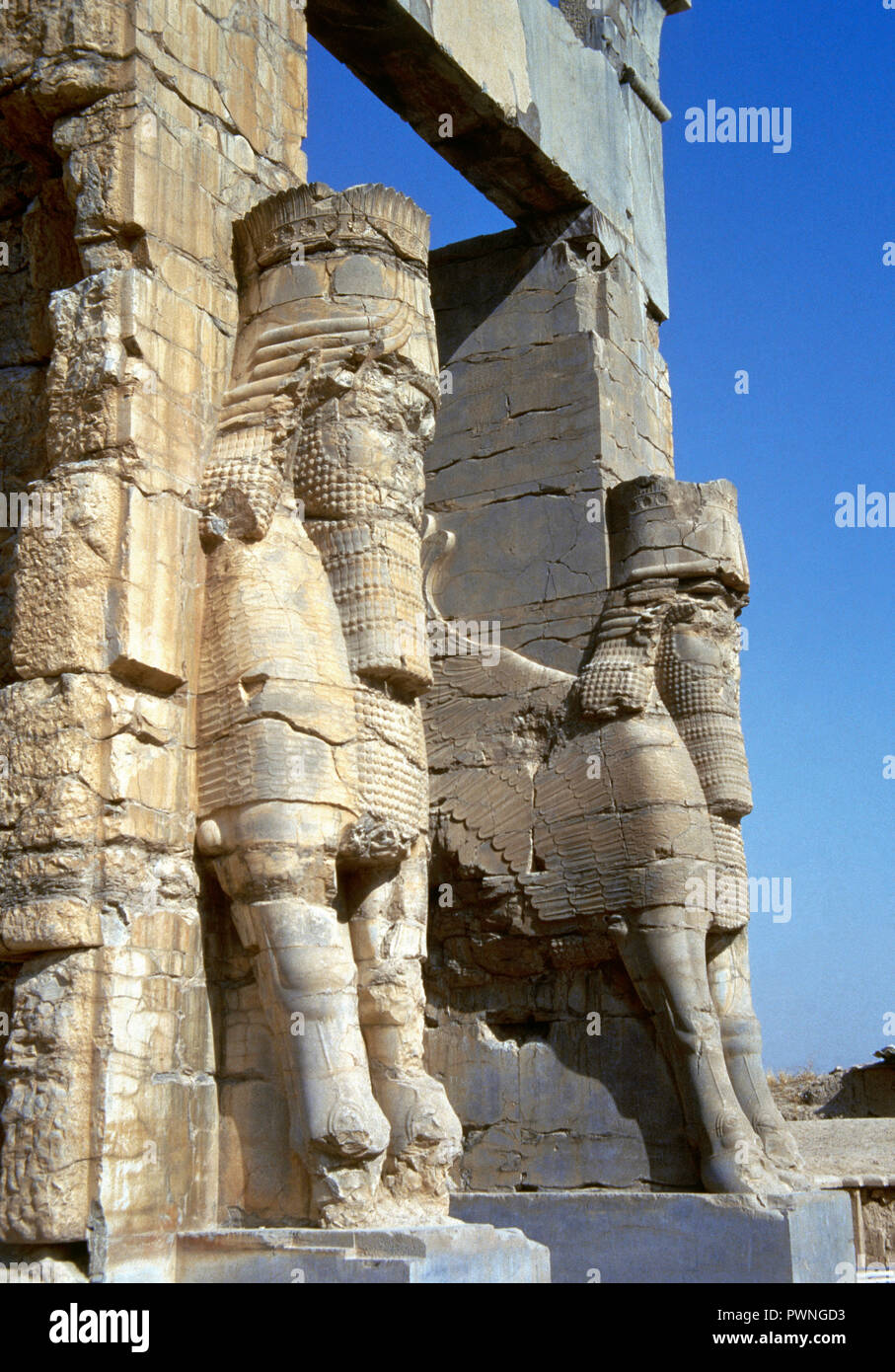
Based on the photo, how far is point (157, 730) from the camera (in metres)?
5.00

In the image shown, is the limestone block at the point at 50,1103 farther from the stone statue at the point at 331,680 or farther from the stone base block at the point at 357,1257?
the stone statue at the point at 331,680

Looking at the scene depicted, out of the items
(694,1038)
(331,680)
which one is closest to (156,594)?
(331,680)

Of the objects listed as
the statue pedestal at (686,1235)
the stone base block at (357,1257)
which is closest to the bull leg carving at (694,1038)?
the statue pedestal at (686,1235)

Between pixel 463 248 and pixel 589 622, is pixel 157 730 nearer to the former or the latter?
A: pixel 589 622

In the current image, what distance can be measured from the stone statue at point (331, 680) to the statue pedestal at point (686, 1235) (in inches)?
77.6

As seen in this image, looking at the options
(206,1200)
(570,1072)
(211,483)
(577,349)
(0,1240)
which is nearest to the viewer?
(0,1240)

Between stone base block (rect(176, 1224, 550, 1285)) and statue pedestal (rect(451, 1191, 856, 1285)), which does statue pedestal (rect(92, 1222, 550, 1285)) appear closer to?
stone base block (rect(176, 1224, 550, 1285))

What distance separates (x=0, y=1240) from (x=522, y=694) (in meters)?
3.95

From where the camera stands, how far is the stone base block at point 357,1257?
14.3ft

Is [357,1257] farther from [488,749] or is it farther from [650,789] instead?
[488,749]
